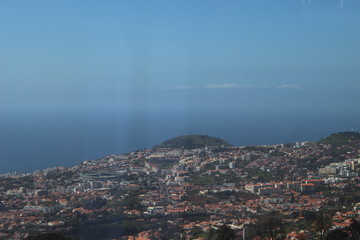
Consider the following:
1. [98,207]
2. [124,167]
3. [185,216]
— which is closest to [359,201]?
[185,216]

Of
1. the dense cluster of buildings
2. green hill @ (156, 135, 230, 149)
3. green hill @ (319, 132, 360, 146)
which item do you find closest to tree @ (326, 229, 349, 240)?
the dense cluster of buildings

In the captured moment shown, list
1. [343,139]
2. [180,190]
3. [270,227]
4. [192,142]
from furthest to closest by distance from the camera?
[192,142] < [343,139] < [180,190] < [270,227]

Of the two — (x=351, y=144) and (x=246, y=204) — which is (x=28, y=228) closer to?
(x=246, y=204)

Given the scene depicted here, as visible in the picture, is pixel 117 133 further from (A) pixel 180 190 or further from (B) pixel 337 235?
(B) pixel 337 235

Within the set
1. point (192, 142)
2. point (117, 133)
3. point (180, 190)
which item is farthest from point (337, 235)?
point (117, 133)

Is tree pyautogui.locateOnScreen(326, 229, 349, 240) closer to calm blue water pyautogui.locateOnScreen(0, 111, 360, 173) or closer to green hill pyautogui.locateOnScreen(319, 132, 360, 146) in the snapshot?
green hill pyautogui.locateOnScreen(319, 132, 360, 146)

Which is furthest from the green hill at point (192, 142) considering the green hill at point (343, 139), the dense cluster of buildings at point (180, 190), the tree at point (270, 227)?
the tree at point (270, 227)

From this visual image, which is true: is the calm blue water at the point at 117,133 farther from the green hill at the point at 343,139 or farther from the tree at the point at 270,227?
the tree at the point at 270,227
